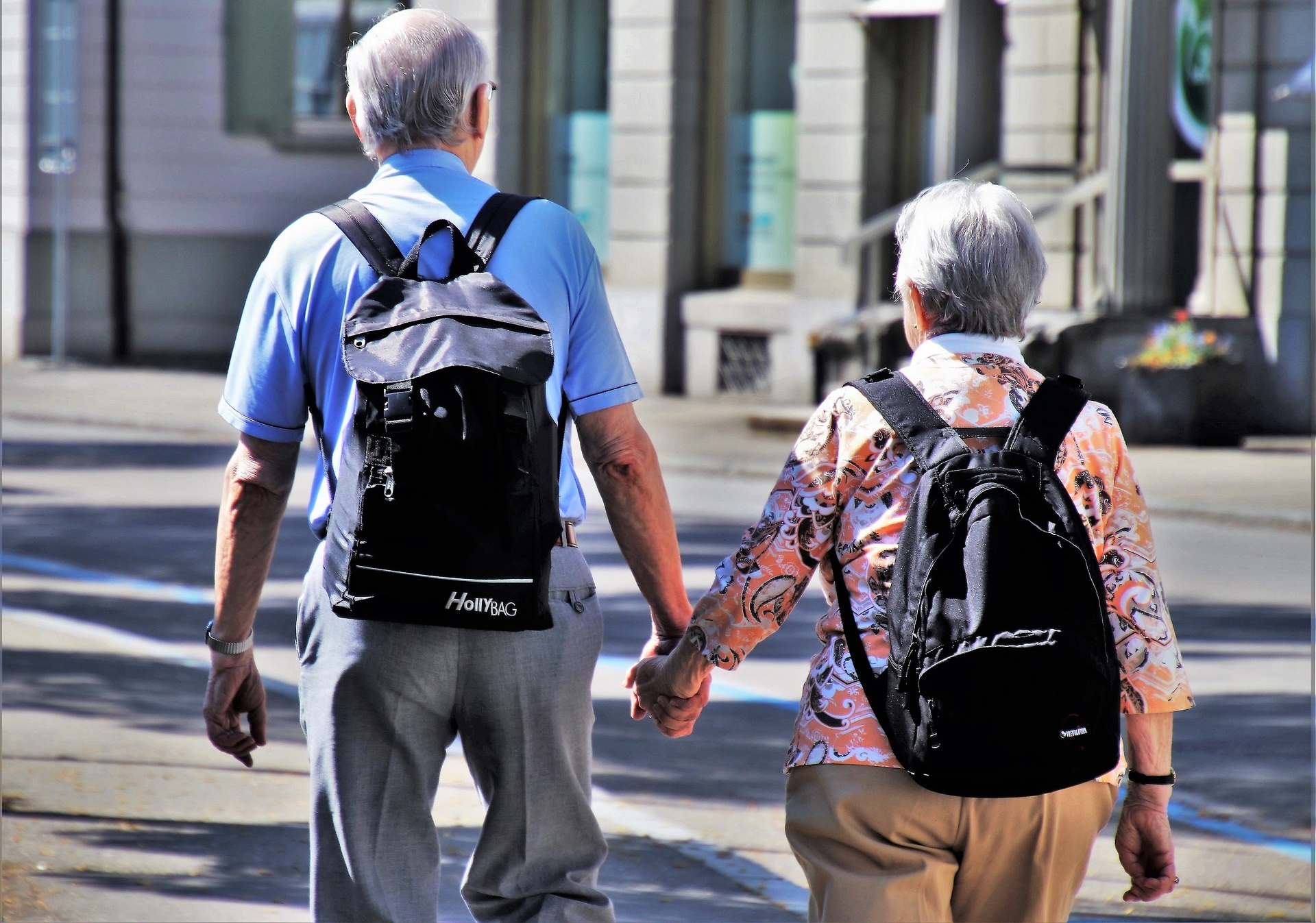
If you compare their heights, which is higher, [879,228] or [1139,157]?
[1139,157]

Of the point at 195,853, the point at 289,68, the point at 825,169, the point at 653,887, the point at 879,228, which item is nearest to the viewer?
the point at 653,887

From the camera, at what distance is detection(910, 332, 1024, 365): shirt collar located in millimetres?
2822

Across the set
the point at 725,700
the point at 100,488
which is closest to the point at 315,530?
the point at 725,700

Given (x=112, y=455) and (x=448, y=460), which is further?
(x=112, y=455)

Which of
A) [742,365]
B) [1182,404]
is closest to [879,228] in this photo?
[742,365]

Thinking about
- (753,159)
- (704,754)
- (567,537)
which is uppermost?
(753,159)

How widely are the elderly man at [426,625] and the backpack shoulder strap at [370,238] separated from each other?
0.07 feet

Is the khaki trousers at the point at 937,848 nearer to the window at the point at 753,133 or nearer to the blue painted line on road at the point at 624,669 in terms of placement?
the blue painted line on road at the point at 624,669

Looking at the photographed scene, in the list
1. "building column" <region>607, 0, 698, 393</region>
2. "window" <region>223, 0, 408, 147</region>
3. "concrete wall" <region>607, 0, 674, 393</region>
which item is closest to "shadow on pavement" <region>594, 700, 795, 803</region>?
"concrete wall" <region>607, 0, 674, 393</region>

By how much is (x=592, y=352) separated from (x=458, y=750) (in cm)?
343

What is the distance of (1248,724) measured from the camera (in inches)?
264

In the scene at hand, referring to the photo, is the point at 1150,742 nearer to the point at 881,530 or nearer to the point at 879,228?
the point at 881,530

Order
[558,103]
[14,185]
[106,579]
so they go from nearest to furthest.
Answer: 1. [106,579]
2. [558,103]
3. [14,185]

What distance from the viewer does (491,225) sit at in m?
2.96
